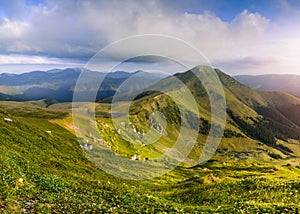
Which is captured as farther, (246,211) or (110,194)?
(110,194)

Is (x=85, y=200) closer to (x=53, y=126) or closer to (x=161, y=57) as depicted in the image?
(x=161, y=57)

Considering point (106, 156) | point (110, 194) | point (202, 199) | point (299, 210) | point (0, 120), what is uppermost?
point (0, 120)

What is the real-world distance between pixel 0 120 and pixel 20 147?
16430mm

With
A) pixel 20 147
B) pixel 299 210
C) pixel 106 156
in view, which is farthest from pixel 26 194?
pixel 106 156

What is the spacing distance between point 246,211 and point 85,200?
46.1 ft

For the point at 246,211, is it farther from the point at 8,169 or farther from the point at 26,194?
the point at 8,169

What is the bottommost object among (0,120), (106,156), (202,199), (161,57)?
(106,156)

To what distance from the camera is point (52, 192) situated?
25.8 metres

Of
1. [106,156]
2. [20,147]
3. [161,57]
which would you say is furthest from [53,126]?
[161,57]

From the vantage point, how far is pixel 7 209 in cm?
1800

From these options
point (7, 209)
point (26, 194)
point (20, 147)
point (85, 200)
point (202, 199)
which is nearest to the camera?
point (7, 209)

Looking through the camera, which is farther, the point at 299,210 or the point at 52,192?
the point at 52,192

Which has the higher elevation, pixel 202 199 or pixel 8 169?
pixel 8 169

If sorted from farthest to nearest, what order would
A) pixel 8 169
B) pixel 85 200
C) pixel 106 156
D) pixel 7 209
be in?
pixel 106 156
pixel 8 169
pixel 85 200
pixel 7 209
